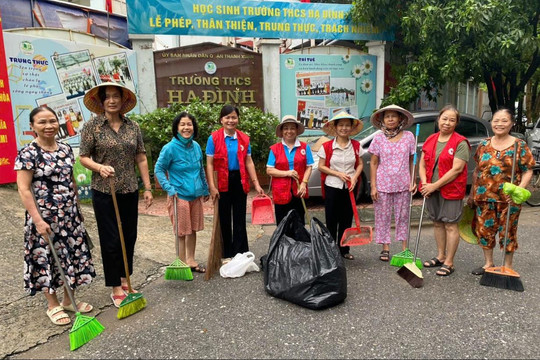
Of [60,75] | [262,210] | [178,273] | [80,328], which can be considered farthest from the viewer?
[60,75]

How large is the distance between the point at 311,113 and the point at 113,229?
21.6ft

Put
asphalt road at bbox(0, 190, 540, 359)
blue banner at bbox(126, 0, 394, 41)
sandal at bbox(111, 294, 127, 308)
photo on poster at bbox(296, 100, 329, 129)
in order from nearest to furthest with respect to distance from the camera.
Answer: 1. asphalt road at bbox(0, 190, 540, 359)
2. sandal at bbox(111, 294, 127, 308)
3. blue banner at bbox(126, 0, 394, 41)
4. photo on poster at bbox(296, 100, 329, 129)

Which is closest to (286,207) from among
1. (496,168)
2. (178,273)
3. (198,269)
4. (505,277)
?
(198,269)

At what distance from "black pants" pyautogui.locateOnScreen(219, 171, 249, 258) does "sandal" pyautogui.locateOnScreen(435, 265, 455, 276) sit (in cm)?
186

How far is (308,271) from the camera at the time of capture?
2.97 meters

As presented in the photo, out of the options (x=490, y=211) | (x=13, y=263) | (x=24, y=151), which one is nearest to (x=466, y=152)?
(x=490, y=211)

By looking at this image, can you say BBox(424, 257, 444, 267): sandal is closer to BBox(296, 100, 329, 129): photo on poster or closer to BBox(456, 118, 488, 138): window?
BBox(456, 118, 488, 138): window

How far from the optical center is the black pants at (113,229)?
2.95 m

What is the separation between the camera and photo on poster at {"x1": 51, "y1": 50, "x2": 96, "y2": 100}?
6.83 metres

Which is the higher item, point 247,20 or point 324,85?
point 247,20

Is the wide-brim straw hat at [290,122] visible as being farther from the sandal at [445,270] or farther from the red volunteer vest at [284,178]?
the sandal at [445,270]

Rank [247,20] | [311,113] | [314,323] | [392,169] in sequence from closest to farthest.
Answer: [314,323] → [392,169] → [247,20] → [311,113]

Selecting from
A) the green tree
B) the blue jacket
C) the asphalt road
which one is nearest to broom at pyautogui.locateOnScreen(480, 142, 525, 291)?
the asphalt road

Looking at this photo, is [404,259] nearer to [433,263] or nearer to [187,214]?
[433,263]
